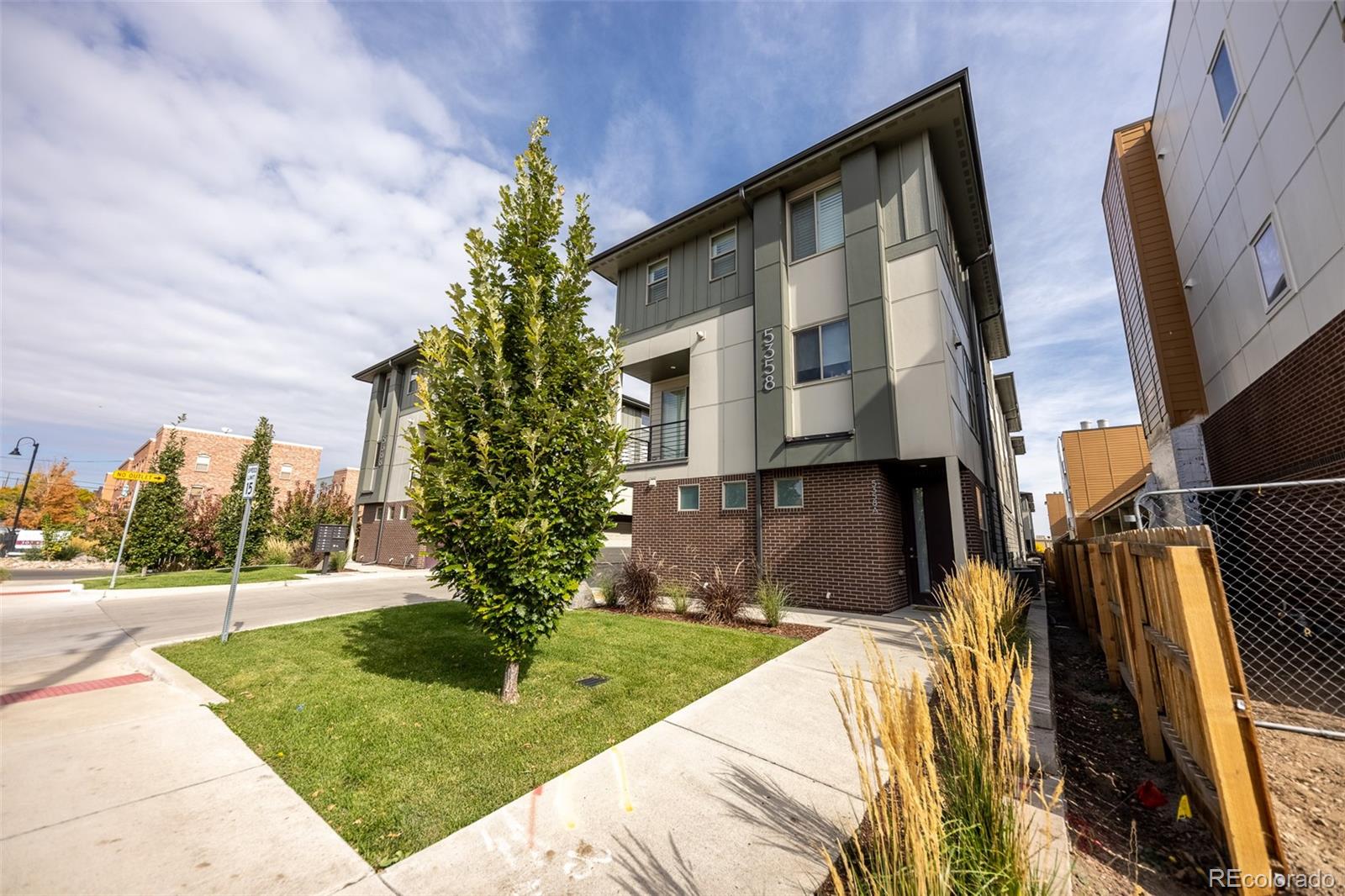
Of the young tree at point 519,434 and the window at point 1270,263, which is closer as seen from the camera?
the young tree at point 519,434

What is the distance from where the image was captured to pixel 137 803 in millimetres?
3055

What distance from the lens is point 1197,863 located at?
103 inches

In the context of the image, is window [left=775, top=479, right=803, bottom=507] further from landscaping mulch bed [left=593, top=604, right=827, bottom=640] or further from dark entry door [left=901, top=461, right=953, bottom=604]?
landscaping mulch bed [left=593, top=604, right=827, bottom=640]

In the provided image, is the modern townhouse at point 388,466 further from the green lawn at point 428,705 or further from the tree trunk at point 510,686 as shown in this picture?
the tree trunk at point 510,686

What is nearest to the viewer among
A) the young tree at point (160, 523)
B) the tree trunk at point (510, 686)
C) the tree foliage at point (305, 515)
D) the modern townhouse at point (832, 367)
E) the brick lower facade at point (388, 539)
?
the tree trunk at point (510, 686)

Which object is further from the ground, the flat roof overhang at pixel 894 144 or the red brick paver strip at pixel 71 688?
the flat roof overhang at pixel 894 144

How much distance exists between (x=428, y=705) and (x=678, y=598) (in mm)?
5801

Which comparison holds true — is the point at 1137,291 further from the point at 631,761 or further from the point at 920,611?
the point at 631,761

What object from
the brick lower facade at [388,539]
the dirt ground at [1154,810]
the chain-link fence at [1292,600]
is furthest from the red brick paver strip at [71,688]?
the brick lower facade at [388,539]

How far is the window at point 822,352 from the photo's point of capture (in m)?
11.0

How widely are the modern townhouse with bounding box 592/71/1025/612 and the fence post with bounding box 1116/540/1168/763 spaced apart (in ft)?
17.9

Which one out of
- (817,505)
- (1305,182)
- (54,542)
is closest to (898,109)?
(1305,182)

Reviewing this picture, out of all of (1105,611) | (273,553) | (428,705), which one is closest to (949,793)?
(428,705)

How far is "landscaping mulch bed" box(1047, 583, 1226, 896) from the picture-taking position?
2520mm
